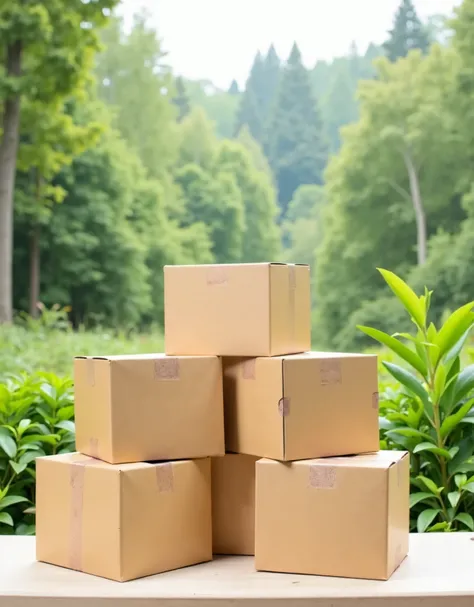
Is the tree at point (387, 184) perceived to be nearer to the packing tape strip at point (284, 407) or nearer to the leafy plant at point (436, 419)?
the leafy plant at point (436, 419)

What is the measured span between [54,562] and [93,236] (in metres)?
5.47

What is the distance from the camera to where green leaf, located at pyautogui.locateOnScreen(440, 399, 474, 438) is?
82.1 inches

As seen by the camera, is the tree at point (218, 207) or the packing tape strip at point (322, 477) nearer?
the packing tape strip at point (322, 477)

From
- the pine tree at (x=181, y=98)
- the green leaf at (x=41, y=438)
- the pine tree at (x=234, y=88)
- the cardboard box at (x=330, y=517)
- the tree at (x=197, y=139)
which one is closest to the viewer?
the cardboard box at (x=330, y=517)

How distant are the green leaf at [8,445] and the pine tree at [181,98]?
4.67m

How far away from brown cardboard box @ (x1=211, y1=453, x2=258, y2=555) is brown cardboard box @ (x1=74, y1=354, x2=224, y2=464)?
8cm

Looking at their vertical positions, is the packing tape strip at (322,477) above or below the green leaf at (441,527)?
above

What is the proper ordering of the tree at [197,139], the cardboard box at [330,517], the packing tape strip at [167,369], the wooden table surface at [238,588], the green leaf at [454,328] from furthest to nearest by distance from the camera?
the tree at [197,139] → the green leaf at [454,328] → the packing tape strip at [167,369] → the cardboard box at [330,517] → the wooden table surface at [238,588]

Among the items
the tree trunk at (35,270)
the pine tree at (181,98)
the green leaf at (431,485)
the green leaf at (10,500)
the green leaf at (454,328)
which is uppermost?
the pine tree at (181,98)

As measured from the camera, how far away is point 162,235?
22.7 ft

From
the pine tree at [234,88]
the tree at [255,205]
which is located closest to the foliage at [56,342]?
the tree at [255,205]

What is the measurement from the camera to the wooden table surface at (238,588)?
4.90 feet

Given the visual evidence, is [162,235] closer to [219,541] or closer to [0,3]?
[0,3]

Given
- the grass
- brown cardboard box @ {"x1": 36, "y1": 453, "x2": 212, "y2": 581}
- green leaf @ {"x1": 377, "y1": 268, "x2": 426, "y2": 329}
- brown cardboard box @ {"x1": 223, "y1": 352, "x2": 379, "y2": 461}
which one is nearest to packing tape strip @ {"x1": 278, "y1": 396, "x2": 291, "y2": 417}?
brown cardboard box @ {"x1": 223, "y1": 352, "x2": 379, "y2": 461}
